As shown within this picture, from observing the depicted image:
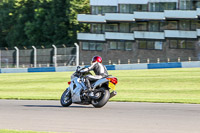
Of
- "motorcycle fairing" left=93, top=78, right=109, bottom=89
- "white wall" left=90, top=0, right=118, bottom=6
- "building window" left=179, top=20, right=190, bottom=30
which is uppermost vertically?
"white wall" left=90, top=0, right=118, bottom=6

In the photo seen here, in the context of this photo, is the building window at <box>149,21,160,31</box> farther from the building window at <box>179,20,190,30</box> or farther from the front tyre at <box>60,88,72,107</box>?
the front tyre at <box>60,88,72,107</box>

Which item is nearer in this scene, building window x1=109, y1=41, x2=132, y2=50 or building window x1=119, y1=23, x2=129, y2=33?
building window x1=109, y1=41, x2=132, y2=50

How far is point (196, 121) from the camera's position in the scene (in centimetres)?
1123

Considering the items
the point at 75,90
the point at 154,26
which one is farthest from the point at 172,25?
the point at 75,90

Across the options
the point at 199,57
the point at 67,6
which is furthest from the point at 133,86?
the point at 67,6

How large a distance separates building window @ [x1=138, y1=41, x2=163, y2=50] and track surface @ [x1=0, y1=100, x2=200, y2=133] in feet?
178

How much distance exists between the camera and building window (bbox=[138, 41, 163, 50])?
6831cm

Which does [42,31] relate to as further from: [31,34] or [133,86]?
[133,86]

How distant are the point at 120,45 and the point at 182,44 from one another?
11343 millimetres

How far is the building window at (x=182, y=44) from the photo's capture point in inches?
2525

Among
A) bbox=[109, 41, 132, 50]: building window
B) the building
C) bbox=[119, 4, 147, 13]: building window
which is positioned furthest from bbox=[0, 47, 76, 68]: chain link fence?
bbox=[119, 4, 147, 13]: building window

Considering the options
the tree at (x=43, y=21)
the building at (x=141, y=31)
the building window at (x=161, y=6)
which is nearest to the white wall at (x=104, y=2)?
the building at (x=141, y=31)

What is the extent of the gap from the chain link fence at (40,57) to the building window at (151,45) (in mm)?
11735

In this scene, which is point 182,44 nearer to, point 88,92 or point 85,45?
point 85,45
